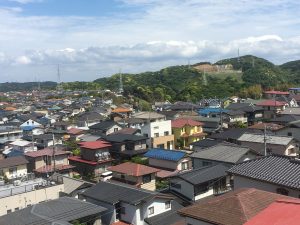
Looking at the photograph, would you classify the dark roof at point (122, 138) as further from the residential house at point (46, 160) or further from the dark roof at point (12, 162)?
the dark roof at point (12, 162)

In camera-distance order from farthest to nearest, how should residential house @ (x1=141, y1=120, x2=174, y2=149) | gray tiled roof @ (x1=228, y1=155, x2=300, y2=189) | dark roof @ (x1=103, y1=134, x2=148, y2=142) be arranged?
residential house @ (x1=141, y1=120, x2=174, y2=149)
dark roof @ (x1=103, y1=134, x2=148, y2=142)
gray tiled roof @ (x1=228, y1=155, x2=300, y2=189)

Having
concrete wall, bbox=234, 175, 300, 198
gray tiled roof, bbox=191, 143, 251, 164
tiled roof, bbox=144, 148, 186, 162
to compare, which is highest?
concrete wall, bbox=234, 175, 300, 198

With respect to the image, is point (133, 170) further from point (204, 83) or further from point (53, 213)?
point (204, 83)

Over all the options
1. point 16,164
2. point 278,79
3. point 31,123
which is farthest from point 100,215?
point 278,79

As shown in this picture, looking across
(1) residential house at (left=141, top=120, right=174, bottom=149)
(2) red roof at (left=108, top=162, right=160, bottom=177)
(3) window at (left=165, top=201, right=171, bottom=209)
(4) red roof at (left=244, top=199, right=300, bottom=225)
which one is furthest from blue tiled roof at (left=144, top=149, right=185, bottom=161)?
(4) red roof at (left=244, top=199, right=300, bottom=225)

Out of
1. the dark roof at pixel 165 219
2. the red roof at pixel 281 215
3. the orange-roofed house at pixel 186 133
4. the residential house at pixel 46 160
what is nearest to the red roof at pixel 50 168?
the residential house at pixel 46 160

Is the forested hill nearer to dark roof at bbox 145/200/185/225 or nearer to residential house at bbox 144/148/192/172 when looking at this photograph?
residential house at bbox 144/148/192/172

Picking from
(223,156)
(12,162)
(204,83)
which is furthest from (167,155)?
(204,83)

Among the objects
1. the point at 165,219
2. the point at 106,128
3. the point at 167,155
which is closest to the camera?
the point at 165,219
